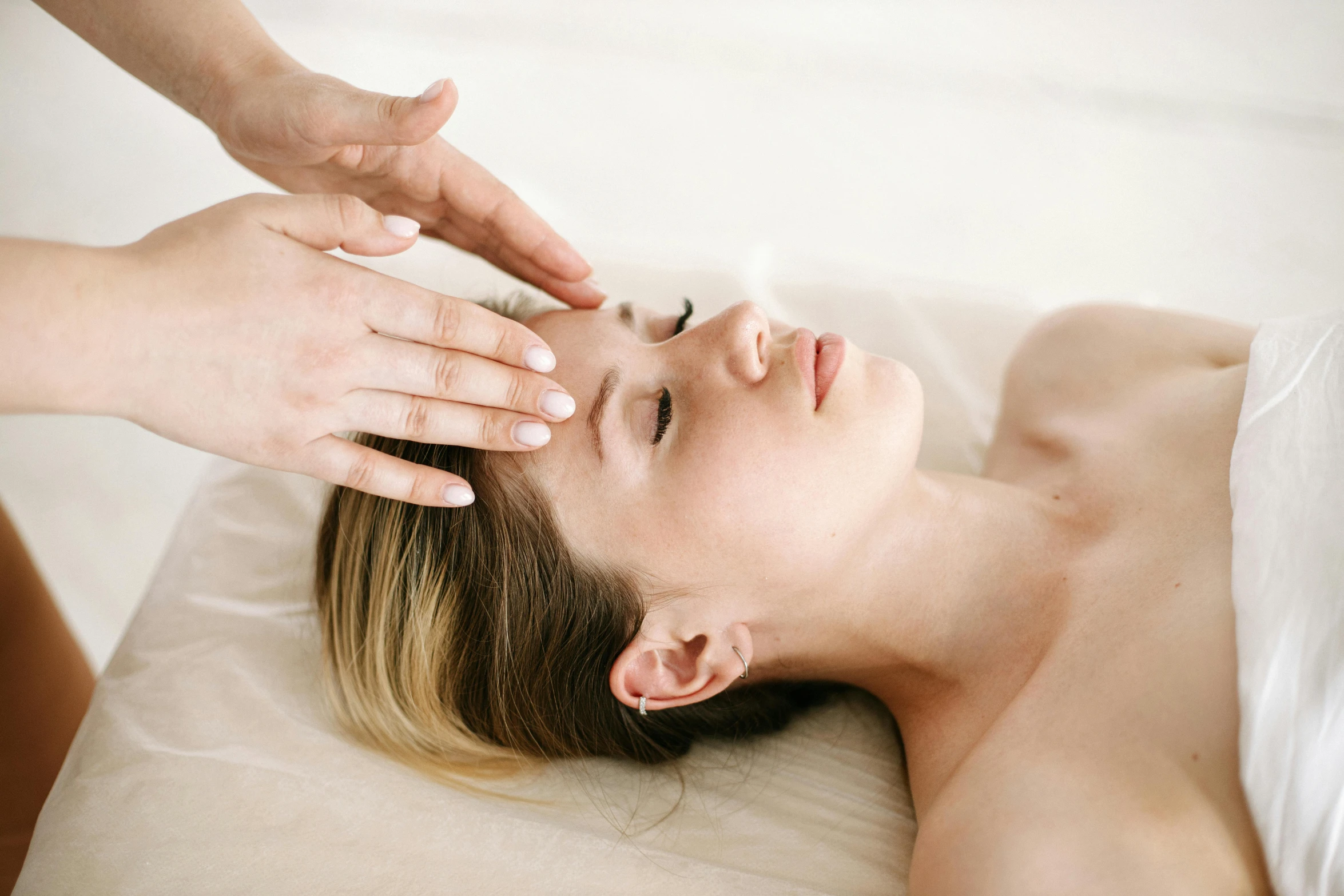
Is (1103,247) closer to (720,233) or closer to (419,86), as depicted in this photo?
(720,233)

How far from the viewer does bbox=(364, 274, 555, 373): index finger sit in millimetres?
1087

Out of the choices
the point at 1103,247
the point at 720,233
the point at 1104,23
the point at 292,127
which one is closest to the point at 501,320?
the point at 292,127

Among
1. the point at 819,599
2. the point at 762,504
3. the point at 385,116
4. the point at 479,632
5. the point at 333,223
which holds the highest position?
the point at 385,116

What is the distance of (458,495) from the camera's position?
1.18 metres

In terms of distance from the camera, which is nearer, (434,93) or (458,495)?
(434,93)

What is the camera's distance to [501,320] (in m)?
1.13

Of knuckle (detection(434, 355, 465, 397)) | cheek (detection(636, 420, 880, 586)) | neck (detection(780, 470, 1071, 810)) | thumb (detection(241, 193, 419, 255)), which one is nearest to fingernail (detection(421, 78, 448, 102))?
thumb (detection(241, 193, 419, 255))

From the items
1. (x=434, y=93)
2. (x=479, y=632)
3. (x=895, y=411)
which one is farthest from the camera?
(x=479, y=632)

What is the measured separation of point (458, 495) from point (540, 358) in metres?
0.21

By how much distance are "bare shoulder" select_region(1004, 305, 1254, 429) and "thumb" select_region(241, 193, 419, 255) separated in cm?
125

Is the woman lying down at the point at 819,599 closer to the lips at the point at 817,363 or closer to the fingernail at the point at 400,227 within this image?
the lips at the point at 817,363

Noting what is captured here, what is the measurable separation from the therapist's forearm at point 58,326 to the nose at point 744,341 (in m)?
0.72

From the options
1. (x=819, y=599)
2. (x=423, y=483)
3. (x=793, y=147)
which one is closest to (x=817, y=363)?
(x=819, y=599)

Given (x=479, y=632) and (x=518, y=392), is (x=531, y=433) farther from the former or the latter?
(x=479, y=632)
